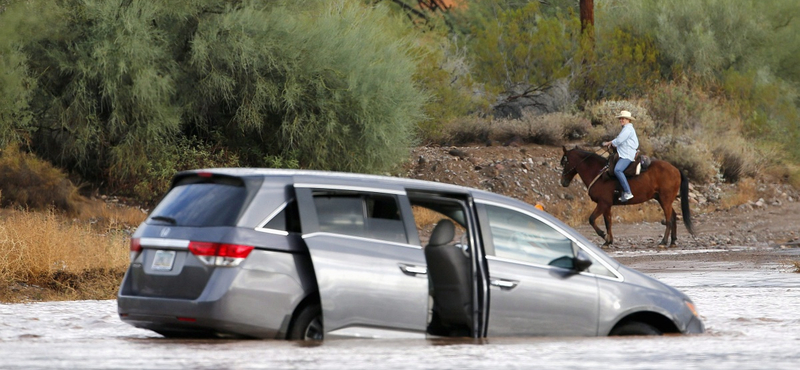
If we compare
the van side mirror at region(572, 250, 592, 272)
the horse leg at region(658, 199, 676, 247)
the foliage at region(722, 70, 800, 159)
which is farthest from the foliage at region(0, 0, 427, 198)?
the van side mirror at region(572, 250, 592, 272)

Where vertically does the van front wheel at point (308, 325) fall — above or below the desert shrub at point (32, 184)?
above

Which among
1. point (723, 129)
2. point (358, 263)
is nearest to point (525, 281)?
point (358, 263)

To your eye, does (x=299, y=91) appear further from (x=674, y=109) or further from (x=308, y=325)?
(x=308, y=325)

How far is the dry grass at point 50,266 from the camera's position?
16.0m

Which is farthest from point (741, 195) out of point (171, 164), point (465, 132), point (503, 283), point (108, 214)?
point (503, 283)

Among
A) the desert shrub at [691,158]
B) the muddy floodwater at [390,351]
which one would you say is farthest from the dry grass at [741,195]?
the muddy floodwater at [390,351]

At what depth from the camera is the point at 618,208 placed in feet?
113

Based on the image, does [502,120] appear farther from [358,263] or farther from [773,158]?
[358,263]

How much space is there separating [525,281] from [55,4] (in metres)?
19.9

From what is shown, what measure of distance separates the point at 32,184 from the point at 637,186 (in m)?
13.6

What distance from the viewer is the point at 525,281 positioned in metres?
9.73

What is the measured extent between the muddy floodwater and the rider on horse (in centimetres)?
1354

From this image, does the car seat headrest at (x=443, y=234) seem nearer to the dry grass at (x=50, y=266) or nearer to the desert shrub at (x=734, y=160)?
the dry grass at (x=50, y=266)

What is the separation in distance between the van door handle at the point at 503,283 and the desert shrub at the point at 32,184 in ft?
58.9
